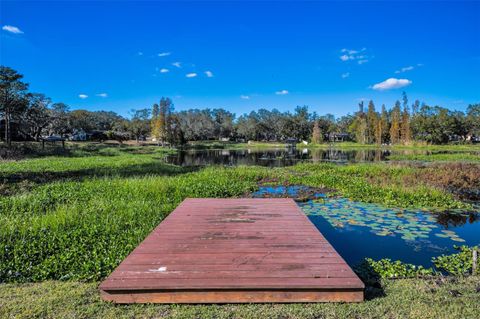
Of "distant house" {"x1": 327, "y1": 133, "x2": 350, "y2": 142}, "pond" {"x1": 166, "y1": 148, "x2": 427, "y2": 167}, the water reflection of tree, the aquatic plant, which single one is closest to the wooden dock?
the aquatic plant

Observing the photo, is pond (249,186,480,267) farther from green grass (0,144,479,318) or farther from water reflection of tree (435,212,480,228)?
green grass (0,144,479,318)

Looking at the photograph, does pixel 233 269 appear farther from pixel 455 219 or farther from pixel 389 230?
pixel 455 219

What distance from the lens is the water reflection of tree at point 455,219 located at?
8508 mm

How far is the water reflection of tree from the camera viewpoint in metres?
8.51

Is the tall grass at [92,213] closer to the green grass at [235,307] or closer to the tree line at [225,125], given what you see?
the green grass at [235,307]

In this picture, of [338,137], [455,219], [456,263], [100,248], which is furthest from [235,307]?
[338,137]

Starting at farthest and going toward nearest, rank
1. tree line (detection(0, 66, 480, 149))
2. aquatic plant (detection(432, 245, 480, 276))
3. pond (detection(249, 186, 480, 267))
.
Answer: tree line (detection(0, 66, 480, 149)), pond (detection(249, 186, 480, 267)), aquatic plant (detection(432, 245, 480, 276))

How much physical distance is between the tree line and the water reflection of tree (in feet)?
123

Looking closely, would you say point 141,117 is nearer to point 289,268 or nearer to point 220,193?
point 220,193

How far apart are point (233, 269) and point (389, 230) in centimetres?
518

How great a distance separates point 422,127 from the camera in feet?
207

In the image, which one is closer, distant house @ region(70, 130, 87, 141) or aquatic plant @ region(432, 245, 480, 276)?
aquatic plant @ region(432, 245, 480, 276)

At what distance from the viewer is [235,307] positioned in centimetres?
358

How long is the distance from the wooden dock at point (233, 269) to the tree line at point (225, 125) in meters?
35.4
